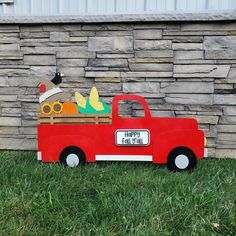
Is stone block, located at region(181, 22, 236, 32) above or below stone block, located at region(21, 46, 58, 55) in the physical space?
above

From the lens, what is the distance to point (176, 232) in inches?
89.1

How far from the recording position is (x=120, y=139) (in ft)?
11.7

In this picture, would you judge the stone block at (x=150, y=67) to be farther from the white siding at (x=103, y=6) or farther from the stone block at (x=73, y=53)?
the white siding at (x=103, y=6)

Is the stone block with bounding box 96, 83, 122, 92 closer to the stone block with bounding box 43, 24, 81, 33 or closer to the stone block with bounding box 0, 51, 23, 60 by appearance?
the stone block with bounding box 43, 24, 81, 33

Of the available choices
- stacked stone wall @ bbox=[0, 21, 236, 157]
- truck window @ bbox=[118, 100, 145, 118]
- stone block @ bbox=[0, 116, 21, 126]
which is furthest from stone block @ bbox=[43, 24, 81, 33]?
stone block @ bbox=[0, 116, 21, 126]

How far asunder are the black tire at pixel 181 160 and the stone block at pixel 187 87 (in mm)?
868

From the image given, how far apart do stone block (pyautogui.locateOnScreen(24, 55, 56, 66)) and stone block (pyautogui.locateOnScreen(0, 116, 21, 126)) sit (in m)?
0.69

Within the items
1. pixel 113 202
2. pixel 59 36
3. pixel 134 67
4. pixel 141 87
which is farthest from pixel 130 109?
pixel 113 202

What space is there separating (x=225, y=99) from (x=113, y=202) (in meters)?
2.14

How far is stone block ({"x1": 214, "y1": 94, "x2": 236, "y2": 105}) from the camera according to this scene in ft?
13.4

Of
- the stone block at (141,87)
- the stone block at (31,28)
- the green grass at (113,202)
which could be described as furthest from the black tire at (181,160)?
the stone block at (31,28)

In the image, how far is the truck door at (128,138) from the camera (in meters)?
3.57

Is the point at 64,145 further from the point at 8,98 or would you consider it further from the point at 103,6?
the point at 103,6

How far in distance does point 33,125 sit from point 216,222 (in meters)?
2.66
